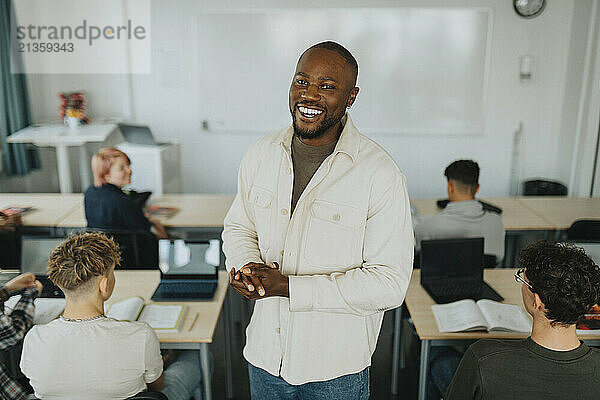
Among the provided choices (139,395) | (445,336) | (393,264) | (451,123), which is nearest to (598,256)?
(445,336)

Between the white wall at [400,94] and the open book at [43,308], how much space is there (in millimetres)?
3137

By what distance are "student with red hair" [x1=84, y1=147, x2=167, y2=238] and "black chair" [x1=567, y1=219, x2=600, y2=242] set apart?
281 centimetres

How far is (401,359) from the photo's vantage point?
3.21 m

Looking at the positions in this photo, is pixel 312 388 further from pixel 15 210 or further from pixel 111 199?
pixel 15 210

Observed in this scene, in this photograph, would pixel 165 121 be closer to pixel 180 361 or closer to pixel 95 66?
pixel 95 66

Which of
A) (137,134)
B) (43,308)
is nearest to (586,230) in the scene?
(43,308)

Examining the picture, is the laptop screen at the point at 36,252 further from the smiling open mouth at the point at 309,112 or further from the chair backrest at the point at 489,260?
the chair backrest at the point at 489,260

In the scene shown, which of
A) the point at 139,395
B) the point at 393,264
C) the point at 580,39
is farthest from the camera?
the point at 580,39

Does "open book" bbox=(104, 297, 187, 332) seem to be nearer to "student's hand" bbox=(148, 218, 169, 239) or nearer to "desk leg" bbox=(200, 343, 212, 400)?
"desk leg" bbox=(200, 343, 212, 400)

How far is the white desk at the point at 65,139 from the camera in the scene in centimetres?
493

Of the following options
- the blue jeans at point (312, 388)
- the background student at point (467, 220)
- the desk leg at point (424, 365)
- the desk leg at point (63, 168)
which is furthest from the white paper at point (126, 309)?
the desk leg at point (63, 168)

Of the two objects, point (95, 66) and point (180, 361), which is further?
point (95, 66)

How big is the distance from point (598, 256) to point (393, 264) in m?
1.69

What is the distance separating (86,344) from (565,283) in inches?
59.5
